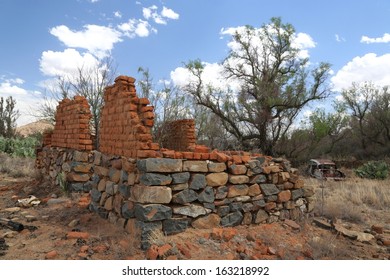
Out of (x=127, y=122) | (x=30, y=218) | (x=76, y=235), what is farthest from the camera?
(x=30, y=218)

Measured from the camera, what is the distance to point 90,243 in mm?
4582

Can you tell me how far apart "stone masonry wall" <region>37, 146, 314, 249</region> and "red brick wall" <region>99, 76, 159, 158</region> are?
185mm

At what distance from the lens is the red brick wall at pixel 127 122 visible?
4777 mm

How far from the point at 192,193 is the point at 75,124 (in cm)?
416

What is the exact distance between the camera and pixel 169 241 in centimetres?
444

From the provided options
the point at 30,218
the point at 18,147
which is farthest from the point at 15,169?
the point at 30,218

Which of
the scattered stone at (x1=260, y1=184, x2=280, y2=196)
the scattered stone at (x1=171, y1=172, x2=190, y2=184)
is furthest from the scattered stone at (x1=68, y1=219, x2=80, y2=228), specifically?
the scattered stone at (x1=260, y1=184, x2=280, y2=196)

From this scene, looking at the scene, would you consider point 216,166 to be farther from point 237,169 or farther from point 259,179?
point 259,179

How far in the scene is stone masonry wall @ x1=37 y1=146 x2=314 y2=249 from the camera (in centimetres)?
457

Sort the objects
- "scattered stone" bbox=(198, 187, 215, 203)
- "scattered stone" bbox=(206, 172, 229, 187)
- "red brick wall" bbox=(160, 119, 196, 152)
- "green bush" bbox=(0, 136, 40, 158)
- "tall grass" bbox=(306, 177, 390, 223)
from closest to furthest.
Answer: "scattered stone" bbox=(198, 187, 215, 203)
"scattered stone" bbox=(206, 172, 229, 187)
"tall grass" bbox=(306, 177, 390, 223)
"red brick wall" bbox=(160, 119, 196, 152)
"green bush" bbox=(0, 136, 40, 158)

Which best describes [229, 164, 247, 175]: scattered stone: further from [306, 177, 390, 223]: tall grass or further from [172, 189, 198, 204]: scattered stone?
[306, 177, 390, 223]: tall grass

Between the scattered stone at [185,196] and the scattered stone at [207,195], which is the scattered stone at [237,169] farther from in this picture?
the scattered stone at [185,196]

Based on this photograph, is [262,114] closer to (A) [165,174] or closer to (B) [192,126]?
(B) [192,126]

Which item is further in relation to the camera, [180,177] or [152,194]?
[180,177]
